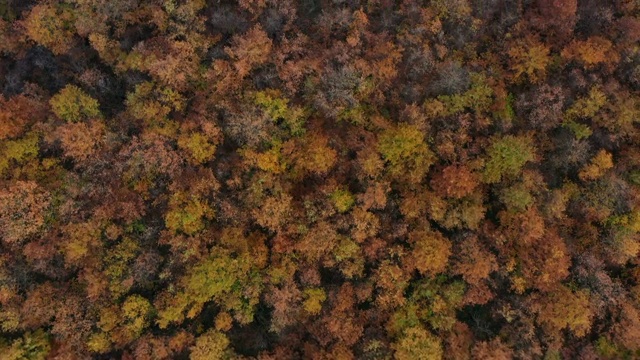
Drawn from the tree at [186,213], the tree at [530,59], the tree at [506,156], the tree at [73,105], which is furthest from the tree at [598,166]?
the tree at [73,105]

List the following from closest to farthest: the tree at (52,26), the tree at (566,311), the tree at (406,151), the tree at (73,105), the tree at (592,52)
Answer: the tree at (566,311) < the tree at (406,151) < the tree at (592,52) < the tree at (73,105) < the tree at (52,26)

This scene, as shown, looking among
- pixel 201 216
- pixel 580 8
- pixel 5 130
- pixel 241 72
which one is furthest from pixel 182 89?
pixel 580 8

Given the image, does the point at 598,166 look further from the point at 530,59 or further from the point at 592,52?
the point at 530,59

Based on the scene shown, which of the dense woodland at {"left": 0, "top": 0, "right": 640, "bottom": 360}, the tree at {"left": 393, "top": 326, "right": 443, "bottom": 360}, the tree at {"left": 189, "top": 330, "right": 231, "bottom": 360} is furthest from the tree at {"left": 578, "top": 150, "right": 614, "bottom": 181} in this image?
the tree at {"left": 189, "top": 330, "right": 231, "bottom": 360}

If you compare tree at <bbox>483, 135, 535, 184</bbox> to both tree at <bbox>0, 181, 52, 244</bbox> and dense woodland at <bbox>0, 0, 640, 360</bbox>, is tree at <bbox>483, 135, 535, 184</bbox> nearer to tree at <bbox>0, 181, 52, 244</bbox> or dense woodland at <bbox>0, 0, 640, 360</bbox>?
dense woodland at <bbox>0, 0, 640, 360</bbox>

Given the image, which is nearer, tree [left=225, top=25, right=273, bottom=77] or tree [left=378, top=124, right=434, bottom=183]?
tree [left=378, top=124, right=434, bottom=183]

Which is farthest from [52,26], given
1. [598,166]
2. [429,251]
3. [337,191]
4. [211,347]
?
[598,166]

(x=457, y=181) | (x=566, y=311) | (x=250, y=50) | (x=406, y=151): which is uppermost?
(x=250, y=50)

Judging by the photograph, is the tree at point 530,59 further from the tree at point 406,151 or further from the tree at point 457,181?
the tree at point 406,151
